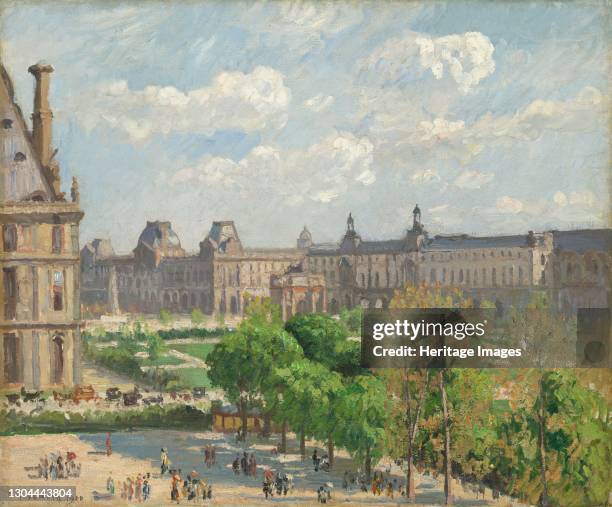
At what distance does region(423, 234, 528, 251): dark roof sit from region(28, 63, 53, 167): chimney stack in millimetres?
9434

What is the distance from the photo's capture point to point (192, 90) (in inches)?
974

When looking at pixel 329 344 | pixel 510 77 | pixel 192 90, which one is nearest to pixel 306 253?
pixel 329 344

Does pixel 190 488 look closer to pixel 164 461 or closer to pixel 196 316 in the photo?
pixel 164 461

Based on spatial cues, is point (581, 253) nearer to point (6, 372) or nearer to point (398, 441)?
point (398, 441)

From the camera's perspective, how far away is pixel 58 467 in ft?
76.9

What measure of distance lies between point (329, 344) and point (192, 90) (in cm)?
688

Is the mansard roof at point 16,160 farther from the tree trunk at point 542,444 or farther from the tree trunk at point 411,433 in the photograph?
the tree trunk at point 542,444

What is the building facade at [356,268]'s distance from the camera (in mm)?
25172

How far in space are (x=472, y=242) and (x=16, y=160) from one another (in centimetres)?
1118

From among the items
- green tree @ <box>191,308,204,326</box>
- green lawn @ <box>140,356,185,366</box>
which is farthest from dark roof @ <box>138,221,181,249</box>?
green lawn @ <box>140,356,185,366</box>

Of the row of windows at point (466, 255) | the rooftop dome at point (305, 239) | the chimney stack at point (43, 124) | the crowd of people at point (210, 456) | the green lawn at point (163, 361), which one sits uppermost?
the chimney stack at point (43, 124)

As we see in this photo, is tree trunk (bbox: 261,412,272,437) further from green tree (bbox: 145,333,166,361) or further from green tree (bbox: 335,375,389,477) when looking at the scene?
green tree (bbox: 145,333,166,361)

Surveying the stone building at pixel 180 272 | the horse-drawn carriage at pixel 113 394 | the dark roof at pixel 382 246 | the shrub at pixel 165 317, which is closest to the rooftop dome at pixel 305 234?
the stone building at pixel 180 272

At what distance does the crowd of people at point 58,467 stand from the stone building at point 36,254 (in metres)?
2.14
